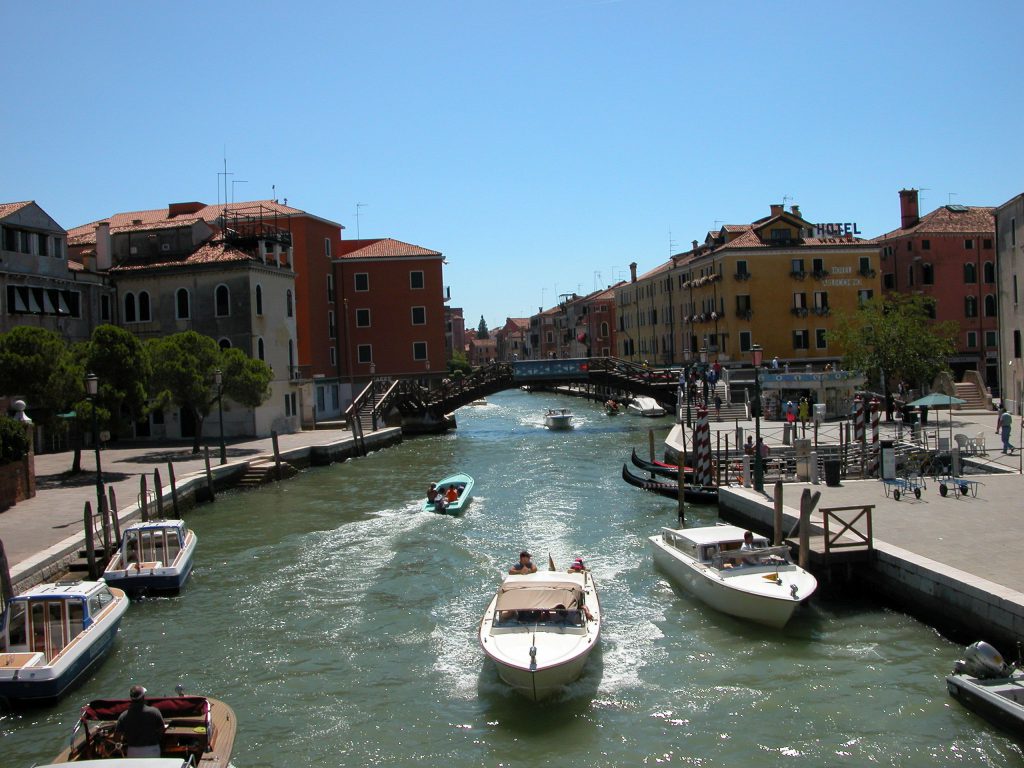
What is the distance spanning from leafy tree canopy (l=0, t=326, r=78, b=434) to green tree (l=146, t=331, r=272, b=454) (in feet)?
16.9

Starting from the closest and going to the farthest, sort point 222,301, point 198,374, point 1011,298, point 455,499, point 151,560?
point 151,560
point 455,499
point 198,374
point 1011,298
point 222,301

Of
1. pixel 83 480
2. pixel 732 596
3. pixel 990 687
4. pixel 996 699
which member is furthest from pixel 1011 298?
pixel 83 480

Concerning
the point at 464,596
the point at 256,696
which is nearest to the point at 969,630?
the point at 464,596

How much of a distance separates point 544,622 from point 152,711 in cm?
567

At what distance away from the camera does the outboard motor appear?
37.4 ft

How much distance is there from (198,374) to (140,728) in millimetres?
26880

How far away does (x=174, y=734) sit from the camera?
1018cm

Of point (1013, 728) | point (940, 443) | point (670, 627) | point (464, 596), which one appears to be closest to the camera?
point (1013, 728)

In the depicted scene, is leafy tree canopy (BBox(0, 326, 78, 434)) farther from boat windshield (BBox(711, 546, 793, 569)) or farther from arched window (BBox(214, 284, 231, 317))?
boat windshield (BBox(711, 546, 793, 569))

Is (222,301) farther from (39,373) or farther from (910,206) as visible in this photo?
(910,206)

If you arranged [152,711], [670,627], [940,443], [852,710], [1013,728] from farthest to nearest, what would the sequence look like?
[940,443], [670,627], [852,710], [1013,728], [152,711]

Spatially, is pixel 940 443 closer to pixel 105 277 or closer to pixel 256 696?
pixel 256 696

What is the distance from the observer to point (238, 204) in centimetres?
5369

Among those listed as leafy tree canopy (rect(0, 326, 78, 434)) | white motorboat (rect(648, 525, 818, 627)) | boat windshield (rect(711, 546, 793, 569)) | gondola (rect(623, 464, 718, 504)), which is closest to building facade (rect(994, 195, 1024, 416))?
gondola (rect(623, 464, 718, 504))
